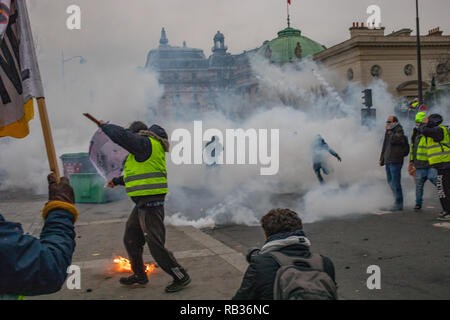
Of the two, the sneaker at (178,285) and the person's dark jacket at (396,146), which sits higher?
the person's dark jacket at (396,146)

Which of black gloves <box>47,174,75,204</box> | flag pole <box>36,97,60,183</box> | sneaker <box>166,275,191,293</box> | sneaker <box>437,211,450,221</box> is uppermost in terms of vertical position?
flag pole <box>36,97,60,183</box>

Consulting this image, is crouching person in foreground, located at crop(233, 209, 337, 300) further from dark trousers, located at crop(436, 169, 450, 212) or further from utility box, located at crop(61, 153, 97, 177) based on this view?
utility box, located at crop(61, 153, 97, 177)

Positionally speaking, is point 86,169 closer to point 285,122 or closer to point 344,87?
point 285,122

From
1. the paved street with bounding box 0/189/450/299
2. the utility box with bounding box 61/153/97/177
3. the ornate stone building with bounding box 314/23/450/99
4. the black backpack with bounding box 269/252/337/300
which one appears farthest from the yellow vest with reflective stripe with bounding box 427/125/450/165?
the ornate stone building with bounding box 314/23/450/99

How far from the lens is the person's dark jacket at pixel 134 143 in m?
4.35

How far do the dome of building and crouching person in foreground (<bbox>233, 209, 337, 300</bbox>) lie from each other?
5030 centimetres

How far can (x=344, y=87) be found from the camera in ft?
128

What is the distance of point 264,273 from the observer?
2.50 metres

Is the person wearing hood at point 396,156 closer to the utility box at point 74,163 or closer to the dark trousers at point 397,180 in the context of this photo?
the dark trousers at point 397,180

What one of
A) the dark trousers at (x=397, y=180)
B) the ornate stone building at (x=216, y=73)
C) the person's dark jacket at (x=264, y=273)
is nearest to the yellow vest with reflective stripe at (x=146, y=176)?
the person's dark jacket at (x=264, y=273)

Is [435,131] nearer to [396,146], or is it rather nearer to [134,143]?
[396,146]

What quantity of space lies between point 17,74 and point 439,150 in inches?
276

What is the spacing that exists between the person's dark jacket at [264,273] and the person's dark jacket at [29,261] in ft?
3.43

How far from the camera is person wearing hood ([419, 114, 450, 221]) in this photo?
301 inches
